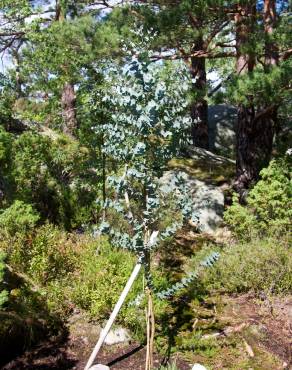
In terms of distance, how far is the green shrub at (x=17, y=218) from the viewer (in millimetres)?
6038

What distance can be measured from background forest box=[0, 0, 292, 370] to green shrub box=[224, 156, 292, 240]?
30 millimetres

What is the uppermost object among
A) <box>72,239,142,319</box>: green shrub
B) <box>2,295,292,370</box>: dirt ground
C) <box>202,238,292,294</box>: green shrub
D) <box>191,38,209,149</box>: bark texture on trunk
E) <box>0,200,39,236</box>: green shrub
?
<box>191,38,209,149</box>: bark texture on trunk

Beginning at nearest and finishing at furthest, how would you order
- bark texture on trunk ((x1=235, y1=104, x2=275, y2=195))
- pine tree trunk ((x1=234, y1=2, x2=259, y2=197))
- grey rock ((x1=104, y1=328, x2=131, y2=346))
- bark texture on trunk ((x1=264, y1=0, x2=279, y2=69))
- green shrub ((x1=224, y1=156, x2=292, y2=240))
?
1. grey rock ((x1=104, y1=328, x2=131, y2=346))
2. green shrub ((x1=224, y1=156, x2=292, y2=240))
3. bark texture on trunk ((x1=264, y1=0, x2=279, y2=69))
4. pine tree trunk ((x1=234, y1=2, x2=259, y2=197))
5. bark texture on trunk ((x1=235, y1=104, x2=275, y2=195))

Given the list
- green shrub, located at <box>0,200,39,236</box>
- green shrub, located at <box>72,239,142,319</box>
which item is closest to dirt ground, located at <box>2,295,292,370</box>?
green shrub, located at <box>72,239,142,319</box>

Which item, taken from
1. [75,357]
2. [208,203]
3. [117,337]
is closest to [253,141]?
[208,203]

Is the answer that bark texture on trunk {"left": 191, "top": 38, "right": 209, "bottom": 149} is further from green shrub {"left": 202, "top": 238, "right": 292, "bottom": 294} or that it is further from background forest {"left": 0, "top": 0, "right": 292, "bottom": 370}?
green shrub {"left": 202, "top": 238, "right": 292, "bottom": 294}

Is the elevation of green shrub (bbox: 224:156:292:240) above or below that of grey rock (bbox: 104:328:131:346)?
above

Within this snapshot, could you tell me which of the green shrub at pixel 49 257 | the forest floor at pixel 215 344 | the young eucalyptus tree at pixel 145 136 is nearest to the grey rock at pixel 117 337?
the forest floor at pixel 215 344

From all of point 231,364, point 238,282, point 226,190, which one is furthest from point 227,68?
point 231,364

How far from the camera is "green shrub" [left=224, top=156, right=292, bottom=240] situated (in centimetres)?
769

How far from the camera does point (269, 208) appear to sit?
788cm

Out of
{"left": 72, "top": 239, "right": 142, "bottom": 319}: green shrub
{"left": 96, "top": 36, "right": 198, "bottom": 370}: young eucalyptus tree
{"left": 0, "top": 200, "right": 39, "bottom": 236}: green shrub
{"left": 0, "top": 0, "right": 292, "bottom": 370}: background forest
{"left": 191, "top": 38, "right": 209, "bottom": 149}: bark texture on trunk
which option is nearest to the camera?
{"left": 96, "top": 36, "right": 198, "bottom": 370}: young eucalyptus tree

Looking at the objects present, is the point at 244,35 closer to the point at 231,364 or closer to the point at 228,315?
the point at 228,315

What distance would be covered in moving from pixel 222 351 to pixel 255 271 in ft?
5.05
